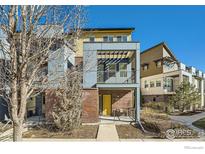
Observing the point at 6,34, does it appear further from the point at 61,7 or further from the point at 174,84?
the point at 174,84

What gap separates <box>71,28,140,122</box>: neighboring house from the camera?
928 cm

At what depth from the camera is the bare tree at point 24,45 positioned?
93.0 inches

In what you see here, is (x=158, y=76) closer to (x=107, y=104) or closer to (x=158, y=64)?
(x=158, y=64)

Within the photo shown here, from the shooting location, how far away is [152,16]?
5.11 m

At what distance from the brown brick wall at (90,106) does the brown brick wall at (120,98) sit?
3039mm

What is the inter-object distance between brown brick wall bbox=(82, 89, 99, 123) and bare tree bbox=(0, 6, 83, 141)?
655 centimetres

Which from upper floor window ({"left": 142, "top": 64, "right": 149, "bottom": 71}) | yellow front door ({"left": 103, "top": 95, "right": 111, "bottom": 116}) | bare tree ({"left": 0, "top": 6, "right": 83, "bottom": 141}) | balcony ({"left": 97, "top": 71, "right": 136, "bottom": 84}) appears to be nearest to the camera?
bare tree ({"left": 0, "top": 6, "right": 83, "bottom": 141})

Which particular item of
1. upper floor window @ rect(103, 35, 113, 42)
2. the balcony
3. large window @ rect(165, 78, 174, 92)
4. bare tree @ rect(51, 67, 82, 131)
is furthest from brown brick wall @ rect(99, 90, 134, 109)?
bare tree @ rect(51, 67, 82, 131)

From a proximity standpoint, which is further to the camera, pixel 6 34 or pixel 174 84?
pixel 174 84

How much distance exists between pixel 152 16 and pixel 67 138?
14.9 ft

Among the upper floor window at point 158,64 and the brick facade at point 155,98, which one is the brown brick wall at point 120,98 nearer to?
the brick facade at point 155,98

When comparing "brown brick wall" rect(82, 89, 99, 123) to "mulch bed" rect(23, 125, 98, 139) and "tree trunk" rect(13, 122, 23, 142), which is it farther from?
"tree trunk" rect(13, 122, 23, 142)

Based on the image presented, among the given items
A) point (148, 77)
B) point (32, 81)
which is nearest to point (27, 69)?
point (32, 81)

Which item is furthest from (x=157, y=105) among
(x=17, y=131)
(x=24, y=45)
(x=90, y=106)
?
(x=24, y=45)
